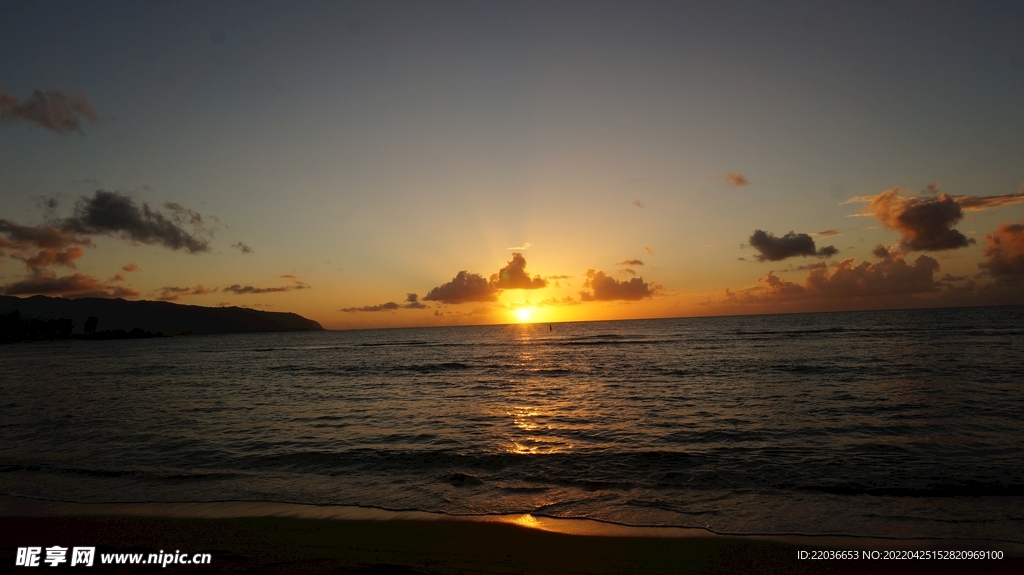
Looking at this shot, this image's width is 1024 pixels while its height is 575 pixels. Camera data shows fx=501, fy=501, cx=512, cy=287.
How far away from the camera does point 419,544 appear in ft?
29.1

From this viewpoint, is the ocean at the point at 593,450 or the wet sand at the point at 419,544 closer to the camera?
the wet sand at the point at 419,544

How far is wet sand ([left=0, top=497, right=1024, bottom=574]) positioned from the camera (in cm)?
788

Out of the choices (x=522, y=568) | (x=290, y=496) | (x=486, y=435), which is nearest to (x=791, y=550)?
(x=522, y=568)

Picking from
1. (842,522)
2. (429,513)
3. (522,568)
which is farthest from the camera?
(429,513)

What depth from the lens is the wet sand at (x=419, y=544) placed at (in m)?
7.88

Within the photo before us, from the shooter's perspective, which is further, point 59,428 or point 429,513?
point 59,428

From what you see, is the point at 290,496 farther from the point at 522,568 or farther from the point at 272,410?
the point at 272,410

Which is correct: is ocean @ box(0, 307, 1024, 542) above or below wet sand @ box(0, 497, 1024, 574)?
below

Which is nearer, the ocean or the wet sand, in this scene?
the wet sand

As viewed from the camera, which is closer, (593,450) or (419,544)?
(419,544)

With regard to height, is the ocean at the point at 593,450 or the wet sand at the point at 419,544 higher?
the wet sand at the point at 419,544

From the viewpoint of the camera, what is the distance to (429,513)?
10797 millimetres

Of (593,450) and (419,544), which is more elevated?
(419,544)

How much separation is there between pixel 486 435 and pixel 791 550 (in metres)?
12.0
